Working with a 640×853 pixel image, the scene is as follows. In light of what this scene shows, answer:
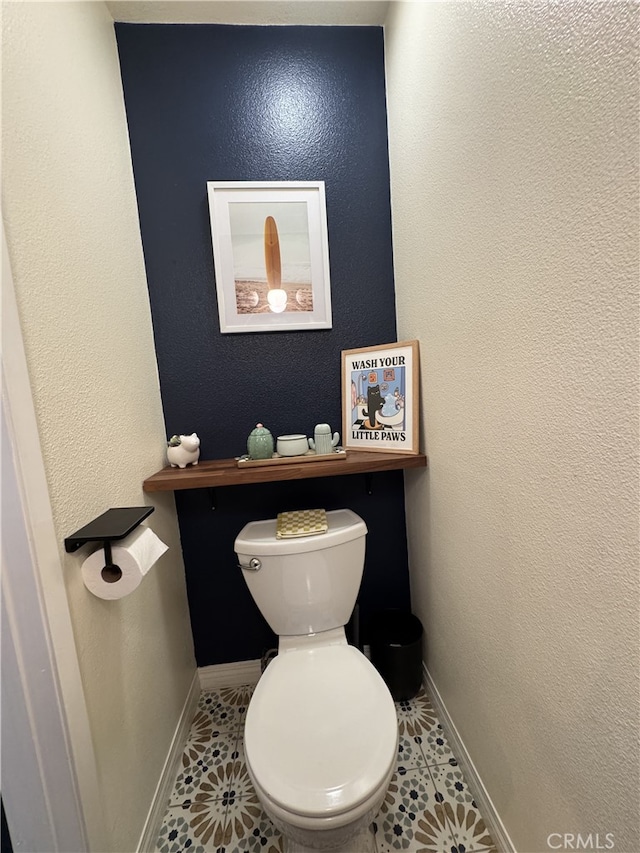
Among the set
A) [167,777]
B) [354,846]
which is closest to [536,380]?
[354,846]

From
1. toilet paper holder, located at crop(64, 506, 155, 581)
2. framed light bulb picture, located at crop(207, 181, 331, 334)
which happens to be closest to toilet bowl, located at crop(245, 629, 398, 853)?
toilet paper holder, located at crop(64, 506, 155, 581)

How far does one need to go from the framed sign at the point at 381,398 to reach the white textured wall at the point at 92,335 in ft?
2.50

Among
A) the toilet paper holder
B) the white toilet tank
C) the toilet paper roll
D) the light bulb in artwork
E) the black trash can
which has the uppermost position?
the light bulb in artwork

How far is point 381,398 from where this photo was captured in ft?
4.36

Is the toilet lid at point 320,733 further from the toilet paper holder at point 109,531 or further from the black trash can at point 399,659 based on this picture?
the toilet paper holder at point 109,531

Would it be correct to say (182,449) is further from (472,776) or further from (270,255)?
(472,776)

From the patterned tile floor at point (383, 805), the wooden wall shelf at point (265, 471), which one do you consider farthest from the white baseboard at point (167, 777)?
the wooden wall shelf at point (265, 471)

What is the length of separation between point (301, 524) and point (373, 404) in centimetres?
54

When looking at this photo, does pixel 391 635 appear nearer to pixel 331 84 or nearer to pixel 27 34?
pixel 27 34

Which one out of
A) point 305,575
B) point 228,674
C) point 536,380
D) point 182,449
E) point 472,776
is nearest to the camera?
point 536,380

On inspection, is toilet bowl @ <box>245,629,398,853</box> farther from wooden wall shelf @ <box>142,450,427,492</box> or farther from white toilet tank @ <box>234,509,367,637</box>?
wooden wall shelf @ <box>142,450,427,492</box>

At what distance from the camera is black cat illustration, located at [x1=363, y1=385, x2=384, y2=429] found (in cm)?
134

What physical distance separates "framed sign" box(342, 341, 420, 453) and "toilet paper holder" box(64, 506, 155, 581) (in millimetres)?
Answer: 827

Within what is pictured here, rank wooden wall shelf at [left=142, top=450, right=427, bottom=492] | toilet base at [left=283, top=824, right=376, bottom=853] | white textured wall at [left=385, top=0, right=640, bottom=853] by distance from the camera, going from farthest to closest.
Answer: wooden wall shelf at [left=142, top=450, right=427, bottom=492] → toilet base at [left=283, top=824, right=376, bottom=853] → white textured wall at [left=385, top=0, right=640, bottom=853]
